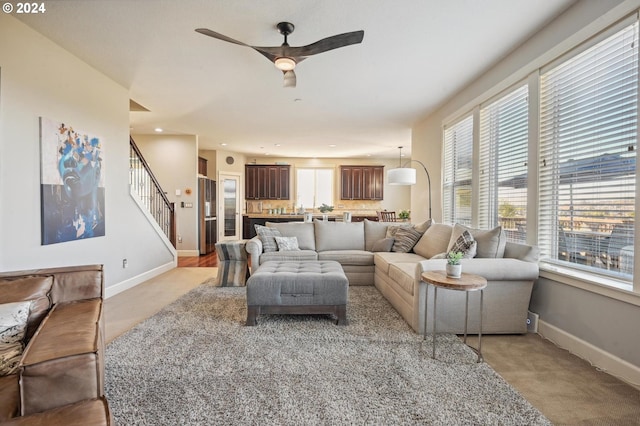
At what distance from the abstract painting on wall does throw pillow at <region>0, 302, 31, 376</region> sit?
182 centimetres

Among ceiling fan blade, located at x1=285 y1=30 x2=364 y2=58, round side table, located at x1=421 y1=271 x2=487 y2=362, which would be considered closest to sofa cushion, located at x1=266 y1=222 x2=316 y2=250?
round side table, located at x1=421 y1=271 x2=487 y2=362

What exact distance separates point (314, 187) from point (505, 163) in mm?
6667

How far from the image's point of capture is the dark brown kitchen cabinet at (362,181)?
30.6ft

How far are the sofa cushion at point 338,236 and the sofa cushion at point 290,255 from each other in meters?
0.39

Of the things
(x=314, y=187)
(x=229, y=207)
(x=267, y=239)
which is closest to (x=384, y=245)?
(x=267, y=239)

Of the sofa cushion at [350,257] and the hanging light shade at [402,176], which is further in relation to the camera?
the hanging light shade at [402,176]

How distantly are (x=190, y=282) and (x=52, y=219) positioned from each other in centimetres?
196

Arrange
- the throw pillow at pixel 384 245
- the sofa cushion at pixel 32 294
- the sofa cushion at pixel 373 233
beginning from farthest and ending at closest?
the sofa cushion at pixel 373 233
the throw pillow at pixel 384 245
the sofa cushion at pixel 32 294

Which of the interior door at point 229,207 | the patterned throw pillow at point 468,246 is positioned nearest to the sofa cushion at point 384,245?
the patterned throw pillow at point 468,246

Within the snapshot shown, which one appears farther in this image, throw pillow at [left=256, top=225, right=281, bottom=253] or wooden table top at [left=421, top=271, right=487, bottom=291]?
throw pillow at [left=256, top=225, right=281, bottom=253]

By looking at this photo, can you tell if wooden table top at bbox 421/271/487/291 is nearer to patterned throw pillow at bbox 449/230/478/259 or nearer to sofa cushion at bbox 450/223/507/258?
patterned throw pillow at bbox 449/230/478/259

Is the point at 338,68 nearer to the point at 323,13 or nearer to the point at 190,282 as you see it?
the point at 323,13

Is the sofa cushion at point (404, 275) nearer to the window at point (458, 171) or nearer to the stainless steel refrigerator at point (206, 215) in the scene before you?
the window at point (458, 171)

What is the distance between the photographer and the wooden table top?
7.00 feet
